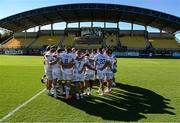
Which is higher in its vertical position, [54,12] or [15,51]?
[54,12]

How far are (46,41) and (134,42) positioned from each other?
69.0 feet

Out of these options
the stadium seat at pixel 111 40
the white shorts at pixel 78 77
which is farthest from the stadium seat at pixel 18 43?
the white shorts at pixel 78 77

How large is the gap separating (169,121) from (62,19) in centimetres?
7072

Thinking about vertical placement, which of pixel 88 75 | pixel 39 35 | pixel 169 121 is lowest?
pixel 169 121

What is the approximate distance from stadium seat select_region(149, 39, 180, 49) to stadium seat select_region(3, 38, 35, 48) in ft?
98.1

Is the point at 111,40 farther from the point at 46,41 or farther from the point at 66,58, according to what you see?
the point at 66,58

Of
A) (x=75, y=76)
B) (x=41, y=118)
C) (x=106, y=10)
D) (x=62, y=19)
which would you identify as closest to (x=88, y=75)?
(x=75, y=76)

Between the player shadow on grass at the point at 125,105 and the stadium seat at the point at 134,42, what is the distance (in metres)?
58.7

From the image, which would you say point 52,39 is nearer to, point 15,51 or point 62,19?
point 62,19

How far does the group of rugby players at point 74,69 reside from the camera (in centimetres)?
1388

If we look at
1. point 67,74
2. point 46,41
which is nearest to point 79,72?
point 67,74

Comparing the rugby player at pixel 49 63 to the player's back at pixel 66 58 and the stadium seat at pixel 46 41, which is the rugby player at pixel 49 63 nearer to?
the player's back at pixel 66 58

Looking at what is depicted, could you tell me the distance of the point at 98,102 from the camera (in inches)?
526

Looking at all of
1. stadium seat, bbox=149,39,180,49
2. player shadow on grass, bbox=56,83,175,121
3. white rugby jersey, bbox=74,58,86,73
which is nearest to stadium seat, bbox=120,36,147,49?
stadium seat, bbox=149,39,180,49
